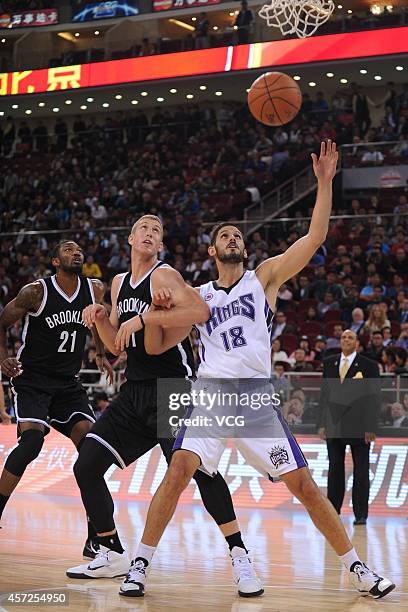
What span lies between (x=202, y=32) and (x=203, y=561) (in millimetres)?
19936

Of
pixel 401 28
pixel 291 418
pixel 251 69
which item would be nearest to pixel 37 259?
pixel 251 69

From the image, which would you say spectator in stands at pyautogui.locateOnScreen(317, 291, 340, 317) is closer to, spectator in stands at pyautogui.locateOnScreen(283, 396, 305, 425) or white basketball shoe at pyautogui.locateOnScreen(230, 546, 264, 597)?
spectator in stands at pyautogui.locateOnScreen(283, 396, 305, 425)

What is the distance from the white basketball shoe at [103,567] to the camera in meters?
5.86

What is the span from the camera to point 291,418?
1108 centimetres

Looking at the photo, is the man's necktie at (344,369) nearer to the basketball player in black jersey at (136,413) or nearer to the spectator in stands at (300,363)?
the spectator in stands at (300,363)

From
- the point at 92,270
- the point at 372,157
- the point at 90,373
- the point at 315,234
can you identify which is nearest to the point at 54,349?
the point at 315,234

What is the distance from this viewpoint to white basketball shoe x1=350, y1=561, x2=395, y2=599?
17.1 ft

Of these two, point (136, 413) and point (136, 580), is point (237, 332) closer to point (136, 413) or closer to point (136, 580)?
point (136, 413)

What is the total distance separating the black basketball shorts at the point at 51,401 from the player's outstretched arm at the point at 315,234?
198 cm

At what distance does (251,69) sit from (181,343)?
59.8 ft

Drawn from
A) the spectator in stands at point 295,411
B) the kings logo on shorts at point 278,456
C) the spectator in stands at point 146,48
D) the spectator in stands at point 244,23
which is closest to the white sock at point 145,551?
the kings logo on shorts at point 278,456

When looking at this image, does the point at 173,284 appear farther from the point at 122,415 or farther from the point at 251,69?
the point at 251,69

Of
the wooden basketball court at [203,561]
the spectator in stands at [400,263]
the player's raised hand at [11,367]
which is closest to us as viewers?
the wooden basketball court at [203,561]

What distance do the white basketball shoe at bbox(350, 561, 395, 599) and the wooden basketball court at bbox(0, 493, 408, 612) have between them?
61mm
